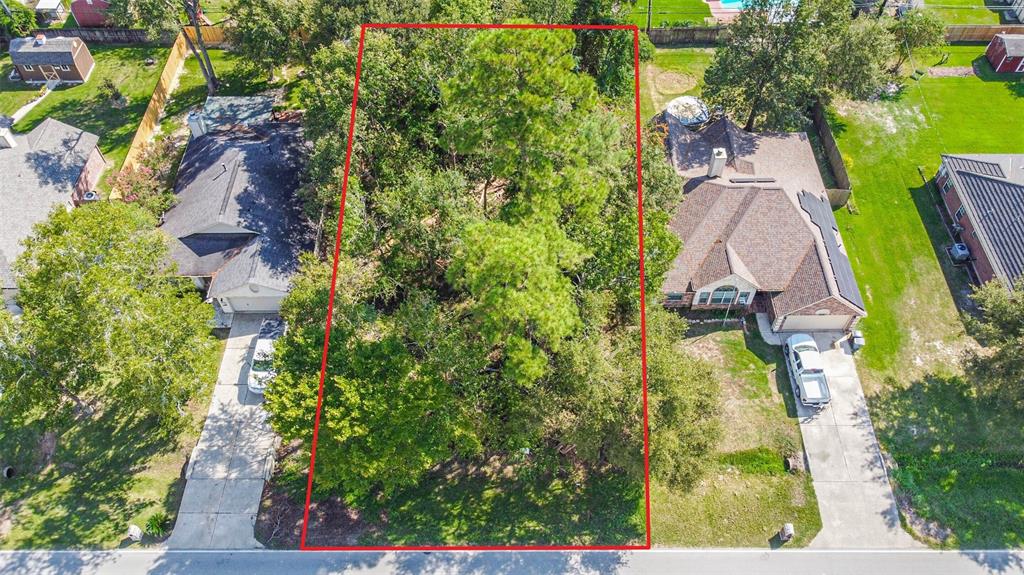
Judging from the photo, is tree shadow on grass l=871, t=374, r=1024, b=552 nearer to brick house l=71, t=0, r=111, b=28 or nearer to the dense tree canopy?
the dense tree canopy

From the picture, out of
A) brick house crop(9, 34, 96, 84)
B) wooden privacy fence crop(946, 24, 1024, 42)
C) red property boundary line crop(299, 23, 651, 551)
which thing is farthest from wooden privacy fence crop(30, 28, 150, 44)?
wooden privacy fence crop(946, 24, 1024, 42)

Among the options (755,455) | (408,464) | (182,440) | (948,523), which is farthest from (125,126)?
(948,523)

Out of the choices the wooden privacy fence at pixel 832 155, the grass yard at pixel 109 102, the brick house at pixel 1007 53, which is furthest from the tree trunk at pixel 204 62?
the brick house at pixel 1007 53

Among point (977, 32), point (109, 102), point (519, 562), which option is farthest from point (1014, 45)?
point (109, 102)

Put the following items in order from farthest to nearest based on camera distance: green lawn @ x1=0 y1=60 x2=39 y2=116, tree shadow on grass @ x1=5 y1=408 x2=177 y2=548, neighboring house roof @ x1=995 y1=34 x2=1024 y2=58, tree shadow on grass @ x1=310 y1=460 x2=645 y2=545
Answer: green lawn @ x1=0 y1=60 x2=39 y2=116, neighboring house roof @ x1=995 y1=34 x2=1024 y2=58, tree shadow on grass @ x1=5 y1=408 x2=177 y2=548, tree shadow on grass @ x1=310 y1=460 x2=645 y2=545

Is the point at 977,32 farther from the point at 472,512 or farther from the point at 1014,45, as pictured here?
the point at 472,512

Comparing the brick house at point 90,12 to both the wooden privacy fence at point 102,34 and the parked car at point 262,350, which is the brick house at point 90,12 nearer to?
the wooden privacy fence at point 102,34
